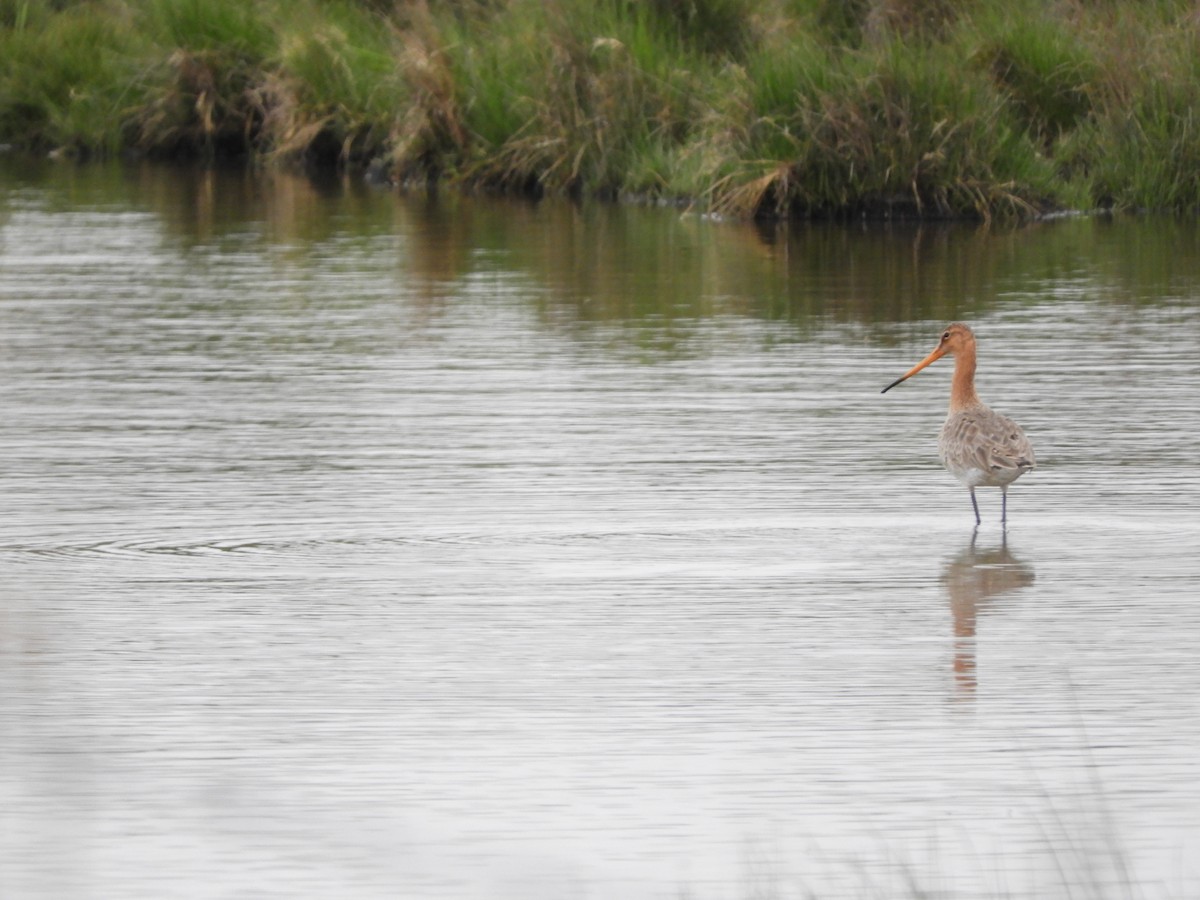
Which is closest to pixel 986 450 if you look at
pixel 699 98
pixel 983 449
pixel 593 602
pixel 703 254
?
pixel 983 449

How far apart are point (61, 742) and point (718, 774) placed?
4.57 ft

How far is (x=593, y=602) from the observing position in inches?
265

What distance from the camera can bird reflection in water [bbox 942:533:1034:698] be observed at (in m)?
6.21

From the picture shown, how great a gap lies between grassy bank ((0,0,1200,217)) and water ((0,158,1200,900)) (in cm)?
457

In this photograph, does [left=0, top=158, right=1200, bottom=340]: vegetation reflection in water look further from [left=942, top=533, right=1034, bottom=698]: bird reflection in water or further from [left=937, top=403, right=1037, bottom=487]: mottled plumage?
[left=942, top=533, right=1034, bottom=698]: bird reflection in water

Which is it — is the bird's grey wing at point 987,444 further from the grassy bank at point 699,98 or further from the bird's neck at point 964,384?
the grassy bank at point 699,98

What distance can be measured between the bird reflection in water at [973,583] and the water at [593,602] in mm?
18

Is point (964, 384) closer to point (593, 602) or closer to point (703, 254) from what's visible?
point (593, 602)

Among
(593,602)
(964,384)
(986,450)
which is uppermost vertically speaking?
(964,384)

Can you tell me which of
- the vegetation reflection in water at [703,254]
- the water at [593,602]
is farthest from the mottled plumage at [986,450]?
the vegetation reflection in water at [703,254]

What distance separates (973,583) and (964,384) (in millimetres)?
1494

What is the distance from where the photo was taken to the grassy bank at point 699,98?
60.4 ft

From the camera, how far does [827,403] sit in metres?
10.2

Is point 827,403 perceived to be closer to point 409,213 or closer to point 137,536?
point 137,536
